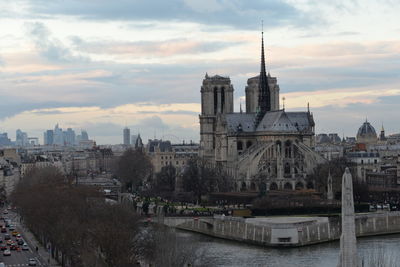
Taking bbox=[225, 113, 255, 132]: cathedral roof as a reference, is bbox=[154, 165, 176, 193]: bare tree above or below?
below

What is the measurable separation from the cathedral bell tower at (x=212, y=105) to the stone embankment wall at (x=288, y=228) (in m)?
50.9

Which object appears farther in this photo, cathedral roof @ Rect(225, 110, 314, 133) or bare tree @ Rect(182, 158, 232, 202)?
cathedral roof @ Rect(225, 110, 314, 133)

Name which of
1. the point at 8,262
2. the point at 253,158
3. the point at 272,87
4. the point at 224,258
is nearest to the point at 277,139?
the point at 253,158

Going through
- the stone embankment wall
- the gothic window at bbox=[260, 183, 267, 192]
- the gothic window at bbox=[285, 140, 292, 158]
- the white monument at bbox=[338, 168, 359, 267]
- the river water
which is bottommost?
the river water

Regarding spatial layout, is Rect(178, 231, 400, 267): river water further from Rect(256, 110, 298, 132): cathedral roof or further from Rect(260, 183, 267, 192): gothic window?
Rect(256, 110, 298, 132): cathedral roof

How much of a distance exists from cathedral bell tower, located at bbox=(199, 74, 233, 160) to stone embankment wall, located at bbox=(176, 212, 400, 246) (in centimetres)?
5087

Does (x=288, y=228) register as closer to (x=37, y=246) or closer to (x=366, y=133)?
(x=37, y=246)

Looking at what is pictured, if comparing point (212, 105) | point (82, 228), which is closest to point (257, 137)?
point (212, 105)

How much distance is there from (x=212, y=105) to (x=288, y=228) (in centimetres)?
6277

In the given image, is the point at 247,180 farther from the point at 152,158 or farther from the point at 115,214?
the point at 152,158

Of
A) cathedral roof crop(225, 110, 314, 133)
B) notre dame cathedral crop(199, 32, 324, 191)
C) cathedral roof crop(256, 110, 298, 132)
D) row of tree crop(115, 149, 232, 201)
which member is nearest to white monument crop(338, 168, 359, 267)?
notre dame cathedral crop(199, 32, 324, 191)

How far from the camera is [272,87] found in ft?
443

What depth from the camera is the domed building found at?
190 meters

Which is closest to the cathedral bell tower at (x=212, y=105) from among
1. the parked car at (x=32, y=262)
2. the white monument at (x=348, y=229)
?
the parked car at (x=32, y=262)
